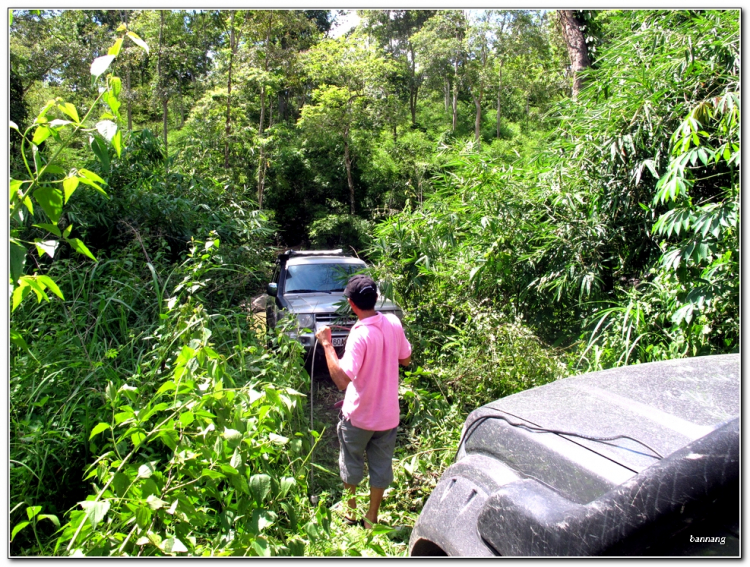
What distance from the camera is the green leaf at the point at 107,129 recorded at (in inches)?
56.7

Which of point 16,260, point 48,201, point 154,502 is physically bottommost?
point 154,502

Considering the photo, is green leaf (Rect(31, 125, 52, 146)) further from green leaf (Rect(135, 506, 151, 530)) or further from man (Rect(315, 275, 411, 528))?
man (Rect(315, 275, 411, 528))

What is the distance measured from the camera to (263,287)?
17.3 ft

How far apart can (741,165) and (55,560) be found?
377 cm

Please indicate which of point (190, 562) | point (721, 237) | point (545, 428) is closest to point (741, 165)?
point (721, 237)

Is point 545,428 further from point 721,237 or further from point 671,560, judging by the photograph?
point 721,237

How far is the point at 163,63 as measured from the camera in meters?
18.1

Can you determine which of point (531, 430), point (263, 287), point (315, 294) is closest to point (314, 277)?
point (315, 294)

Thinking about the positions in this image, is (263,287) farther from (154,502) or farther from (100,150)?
(100,150)

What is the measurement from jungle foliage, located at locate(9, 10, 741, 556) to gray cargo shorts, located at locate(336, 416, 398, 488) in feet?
0.74

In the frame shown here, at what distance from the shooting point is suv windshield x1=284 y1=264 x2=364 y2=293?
673 centimetres

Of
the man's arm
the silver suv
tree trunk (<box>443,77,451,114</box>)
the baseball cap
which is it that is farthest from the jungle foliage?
tree trunk (<box>443,77,451,114</box>)

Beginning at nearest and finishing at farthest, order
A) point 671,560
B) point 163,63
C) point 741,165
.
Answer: point 671,560 → point 741,165 → point 163,63

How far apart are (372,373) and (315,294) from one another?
12.0 feet
